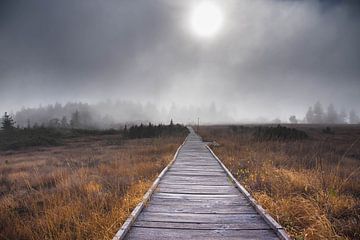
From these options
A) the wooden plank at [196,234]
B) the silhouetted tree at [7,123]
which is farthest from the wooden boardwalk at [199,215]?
the silhouetted tree at [7,123]

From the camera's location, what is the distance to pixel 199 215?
4598 mm

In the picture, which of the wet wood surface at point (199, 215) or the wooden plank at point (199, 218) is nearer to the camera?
the wet wood surface at point (199, 215)

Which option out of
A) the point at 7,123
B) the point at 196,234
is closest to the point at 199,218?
the point at 196,234

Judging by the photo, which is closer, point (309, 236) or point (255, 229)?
point (309, 236)

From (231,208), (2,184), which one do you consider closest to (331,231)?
(231,208)

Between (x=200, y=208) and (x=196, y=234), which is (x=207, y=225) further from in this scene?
(x=200, y=208)

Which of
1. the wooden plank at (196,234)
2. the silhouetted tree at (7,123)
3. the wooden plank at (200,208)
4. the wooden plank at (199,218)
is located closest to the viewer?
the wooden plank at (196,234)

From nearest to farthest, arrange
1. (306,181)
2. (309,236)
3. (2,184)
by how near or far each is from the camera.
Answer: (309,236), (306,181), (2,184)

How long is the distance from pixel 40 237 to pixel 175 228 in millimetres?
2592

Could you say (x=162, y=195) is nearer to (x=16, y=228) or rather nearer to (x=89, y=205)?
(x=89, y=205)

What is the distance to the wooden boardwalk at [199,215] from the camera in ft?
12.5

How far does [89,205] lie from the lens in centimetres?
572

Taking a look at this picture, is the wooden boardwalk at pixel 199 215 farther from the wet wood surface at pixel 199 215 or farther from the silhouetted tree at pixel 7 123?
the silhouetted tree at pixel 7 123

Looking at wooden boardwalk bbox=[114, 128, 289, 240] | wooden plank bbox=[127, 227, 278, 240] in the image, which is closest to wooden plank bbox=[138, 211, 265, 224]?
wooden boardwalk bbox=[114, 128, 289, 240]
